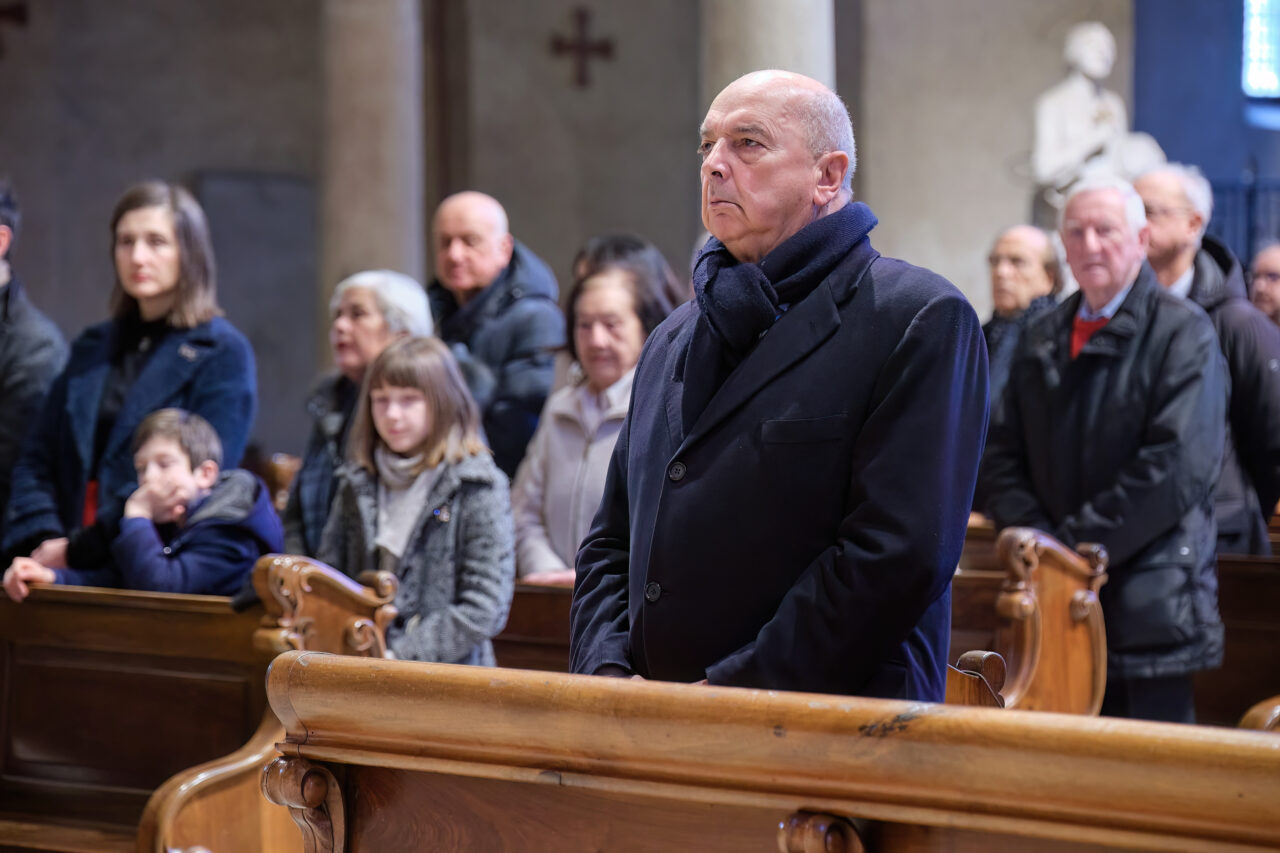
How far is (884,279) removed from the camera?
2.08m

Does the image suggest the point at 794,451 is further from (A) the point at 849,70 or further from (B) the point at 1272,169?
(B) the point at 1272,169

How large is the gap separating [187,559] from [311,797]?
7.57 ft

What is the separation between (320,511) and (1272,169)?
11.6m

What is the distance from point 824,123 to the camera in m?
2.09

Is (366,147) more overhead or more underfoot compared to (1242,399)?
more overhead

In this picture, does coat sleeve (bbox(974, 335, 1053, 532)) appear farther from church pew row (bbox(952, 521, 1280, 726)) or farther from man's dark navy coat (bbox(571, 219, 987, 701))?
man's dark navy coat (bbox(571, 219, 987, 701))

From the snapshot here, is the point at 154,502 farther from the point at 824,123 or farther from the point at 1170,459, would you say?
the point at 1170,459

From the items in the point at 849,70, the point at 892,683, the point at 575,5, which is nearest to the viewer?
the point at 892,683

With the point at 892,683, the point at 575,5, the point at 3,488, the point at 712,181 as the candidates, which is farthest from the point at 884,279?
the point at 575,5

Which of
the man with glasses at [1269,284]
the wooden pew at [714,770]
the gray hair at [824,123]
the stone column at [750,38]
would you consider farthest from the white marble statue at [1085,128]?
the wooden pew at [714,770]

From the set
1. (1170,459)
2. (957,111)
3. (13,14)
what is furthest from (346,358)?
(13,14)

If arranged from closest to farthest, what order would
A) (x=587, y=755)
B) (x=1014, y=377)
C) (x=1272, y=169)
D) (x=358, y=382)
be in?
1. (x=587, y=755)
2. (x=1014, y=377)
3. (x=358, y=382)
4. (x=1272, y=169)

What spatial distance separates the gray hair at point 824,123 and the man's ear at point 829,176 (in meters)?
0.01

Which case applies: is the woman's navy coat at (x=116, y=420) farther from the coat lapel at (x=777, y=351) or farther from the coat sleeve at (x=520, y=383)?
the coat lapel at (x=777, y=351)
